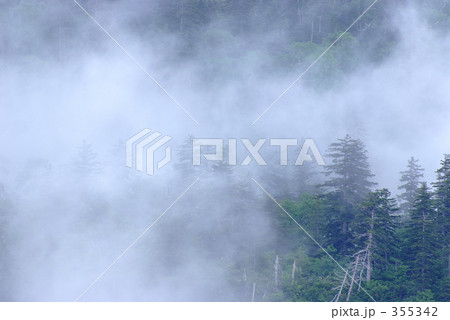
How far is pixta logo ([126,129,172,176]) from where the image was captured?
51.8m

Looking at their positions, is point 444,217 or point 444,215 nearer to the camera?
point 444,217

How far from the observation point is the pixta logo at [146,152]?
51.8 m

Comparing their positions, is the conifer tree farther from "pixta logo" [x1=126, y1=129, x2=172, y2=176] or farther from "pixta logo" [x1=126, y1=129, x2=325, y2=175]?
"pixta logo" [x1=126, y1=129, x2=172, y2=176]

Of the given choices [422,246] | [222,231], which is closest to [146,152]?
[222,231]

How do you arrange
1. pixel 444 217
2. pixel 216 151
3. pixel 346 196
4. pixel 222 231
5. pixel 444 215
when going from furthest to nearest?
pixel 216 151 < pixel 222 231 < pixel 346 196 < pixel 444 215 < pixel 444 217

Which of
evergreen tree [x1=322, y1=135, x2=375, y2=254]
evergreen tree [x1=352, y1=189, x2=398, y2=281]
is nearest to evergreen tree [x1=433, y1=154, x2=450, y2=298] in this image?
evergreen tree [x1=352, y1=189, x2=398, y2=281]

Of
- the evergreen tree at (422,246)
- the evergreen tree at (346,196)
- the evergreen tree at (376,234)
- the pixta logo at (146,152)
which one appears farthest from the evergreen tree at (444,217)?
the pixta logo at (146,152)

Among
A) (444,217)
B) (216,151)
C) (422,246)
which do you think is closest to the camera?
(422,246)

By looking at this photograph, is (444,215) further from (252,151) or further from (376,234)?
(252,151)

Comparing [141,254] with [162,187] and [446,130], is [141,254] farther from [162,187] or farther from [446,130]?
[446,130]

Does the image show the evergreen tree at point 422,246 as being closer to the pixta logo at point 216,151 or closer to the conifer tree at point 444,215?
the conifer tree at point 444,215

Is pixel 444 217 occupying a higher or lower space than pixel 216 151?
lower

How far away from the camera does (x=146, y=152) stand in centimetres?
5375

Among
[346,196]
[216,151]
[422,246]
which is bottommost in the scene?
[422,246]
